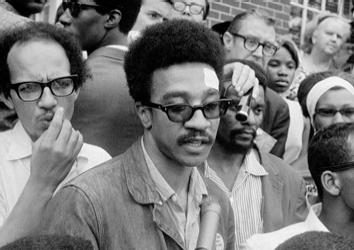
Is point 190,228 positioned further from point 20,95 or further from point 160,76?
point 20,95

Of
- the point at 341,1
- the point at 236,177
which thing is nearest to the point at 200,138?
the point at 236,177

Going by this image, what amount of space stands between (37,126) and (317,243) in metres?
1.31

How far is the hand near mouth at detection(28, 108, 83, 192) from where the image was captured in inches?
115

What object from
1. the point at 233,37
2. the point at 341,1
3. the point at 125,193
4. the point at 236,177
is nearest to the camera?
the point at 125,193

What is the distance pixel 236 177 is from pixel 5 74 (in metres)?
1.71

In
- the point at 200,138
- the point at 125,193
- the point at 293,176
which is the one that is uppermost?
the point at 200,138

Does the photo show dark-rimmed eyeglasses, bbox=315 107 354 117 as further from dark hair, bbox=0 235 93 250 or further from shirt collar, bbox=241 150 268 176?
dark hair, bbox=0 235 93 250

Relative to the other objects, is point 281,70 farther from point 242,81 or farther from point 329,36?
point 242,81

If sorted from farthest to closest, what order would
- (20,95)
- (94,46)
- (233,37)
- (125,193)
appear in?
1. (233,37)
2. (94,46)
3. (20,95)
4. (125,193)

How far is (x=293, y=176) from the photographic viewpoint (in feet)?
14.9

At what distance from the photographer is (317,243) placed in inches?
94.0

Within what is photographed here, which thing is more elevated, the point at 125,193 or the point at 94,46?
the point at 94,46

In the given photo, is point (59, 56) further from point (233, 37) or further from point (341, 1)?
point (341, 1)

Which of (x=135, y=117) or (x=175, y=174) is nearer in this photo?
(x=175, y=174)
